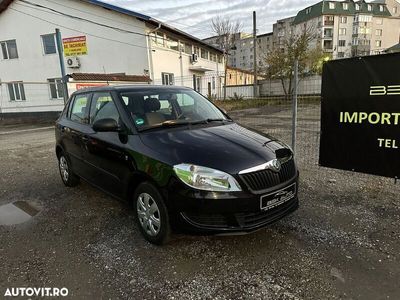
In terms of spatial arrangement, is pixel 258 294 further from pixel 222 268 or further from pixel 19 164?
pixel 19 164

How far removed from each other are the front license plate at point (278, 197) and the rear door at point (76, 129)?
2.65 metres

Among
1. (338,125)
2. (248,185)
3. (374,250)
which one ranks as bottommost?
(374,250)

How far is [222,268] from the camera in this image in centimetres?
278

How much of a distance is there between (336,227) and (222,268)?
5.16 ft

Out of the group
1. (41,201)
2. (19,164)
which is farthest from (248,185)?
(19,164)

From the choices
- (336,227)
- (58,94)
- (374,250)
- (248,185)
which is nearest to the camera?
(248,185)

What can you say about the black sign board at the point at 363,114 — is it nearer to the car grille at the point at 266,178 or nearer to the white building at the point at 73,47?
the car grille at the point at 266,178

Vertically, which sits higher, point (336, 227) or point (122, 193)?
point (122, 193)

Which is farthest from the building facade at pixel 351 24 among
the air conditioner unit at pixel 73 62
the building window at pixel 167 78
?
the air conditioner unit at pixel 73 62

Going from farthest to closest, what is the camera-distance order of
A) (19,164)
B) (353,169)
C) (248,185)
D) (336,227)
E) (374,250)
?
1. (19,164)
2. (353,169)
3. (336,227)
4. (374,250)
5. (248,185)

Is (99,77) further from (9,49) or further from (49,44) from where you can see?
(9,49)

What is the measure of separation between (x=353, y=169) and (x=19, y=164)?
711 centimetres

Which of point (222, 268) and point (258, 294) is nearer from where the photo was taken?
point (258, 294)

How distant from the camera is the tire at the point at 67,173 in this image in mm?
4977
